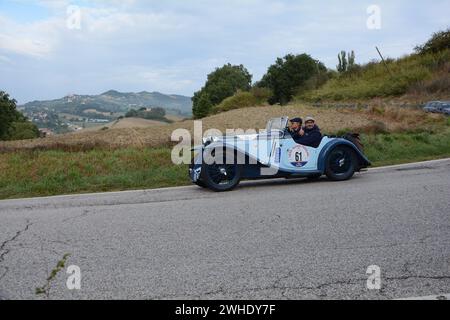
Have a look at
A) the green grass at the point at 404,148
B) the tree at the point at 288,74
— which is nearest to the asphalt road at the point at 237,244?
the green grass at the point at 404,148

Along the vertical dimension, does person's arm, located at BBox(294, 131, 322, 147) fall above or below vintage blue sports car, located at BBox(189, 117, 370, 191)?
above

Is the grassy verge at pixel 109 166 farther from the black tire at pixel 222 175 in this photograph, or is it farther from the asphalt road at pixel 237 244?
the asphalt road at pixel 237 244

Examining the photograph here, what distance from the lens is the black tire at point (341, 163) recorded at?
9500 millimetres

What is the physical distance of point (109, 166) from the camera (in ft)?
41.3

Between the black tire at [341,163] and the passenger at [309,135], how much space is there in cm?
42

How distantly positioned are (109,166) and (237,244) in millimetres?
8234

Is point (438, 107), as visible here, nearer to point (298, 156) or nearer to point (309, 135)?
point (309, 135)

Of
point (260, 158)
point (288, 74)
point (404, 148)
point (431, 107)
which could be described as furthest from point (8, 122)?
point (260, 158)

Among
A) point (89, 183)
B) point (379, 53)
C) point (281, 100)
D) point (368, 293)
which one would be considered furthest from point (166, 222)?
point (281, 100)

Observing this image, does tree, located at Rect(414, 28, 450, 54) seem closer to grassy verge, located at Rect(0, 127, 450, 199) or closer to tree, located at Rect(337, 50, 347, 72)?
tree, located at Rect(337, 50, 347, 72)

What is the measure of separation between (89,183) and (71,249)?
582cm

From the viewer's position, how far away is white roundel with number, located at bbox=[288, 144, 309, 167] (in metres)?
9.15

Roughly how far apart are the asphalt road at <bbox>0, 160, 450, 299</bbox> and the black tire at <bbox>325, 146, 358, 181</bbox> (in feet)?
3.53

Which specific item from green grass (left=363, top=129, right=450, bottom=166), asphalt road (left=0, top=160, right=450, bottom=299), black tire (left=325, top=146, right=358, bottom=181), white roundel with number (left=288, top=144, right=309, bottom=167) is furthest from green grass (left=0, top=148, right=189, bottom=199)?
green grass (left=363, top=129, right=450, bottom=166)
